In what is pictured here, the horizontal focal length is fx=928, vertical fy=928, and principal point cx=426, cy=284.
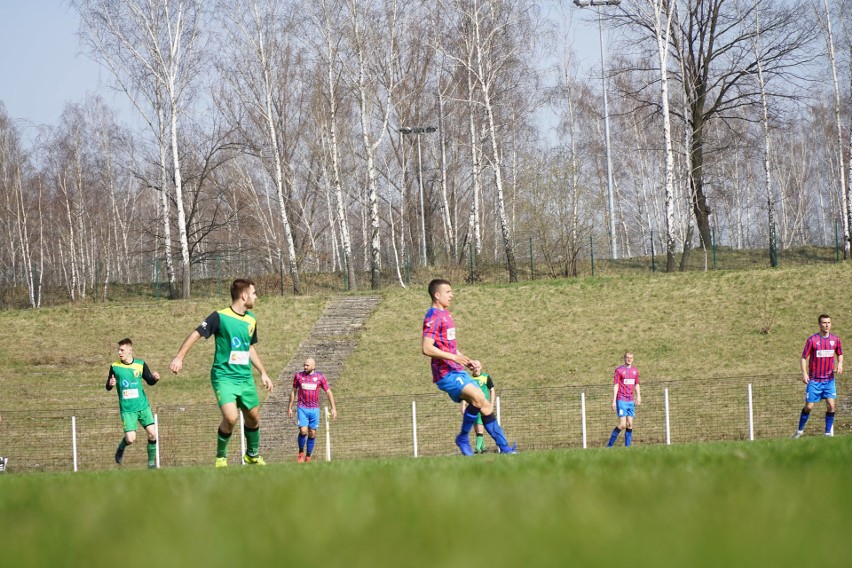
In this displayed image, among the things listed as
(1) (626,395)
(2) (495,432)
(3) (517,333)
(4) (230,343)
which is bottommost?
(1) (626,395)

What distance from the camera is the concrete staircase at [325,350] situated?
25.6 m

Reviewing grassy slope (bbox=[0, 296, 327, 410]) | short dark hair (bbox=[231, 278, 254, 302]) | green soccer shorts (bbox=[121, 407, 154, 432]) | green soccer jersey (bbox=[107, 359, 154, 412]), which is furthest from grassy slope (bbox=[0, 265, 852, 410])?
short dark hair (bbox=[231, 278, 254, 302])

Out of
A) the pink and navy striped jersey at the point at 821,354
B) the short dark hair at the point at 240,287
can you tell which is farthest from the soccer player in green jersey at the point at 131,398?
the pink and navy striped jersey at the point at 821,354

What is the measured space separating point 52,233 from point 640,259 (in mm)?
41873

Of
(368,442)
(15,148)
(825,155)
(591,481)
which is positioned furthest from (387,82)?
(825,155)

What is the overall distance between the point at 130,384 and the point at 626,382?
382 inches

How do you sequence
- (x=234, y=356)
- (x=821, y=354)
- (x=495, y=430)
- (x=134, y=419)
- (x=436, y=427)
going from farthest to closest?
(x=436, y=427), (x=821, y=354), (x=134, y=419), (x=495, y=430), (x=234, y=356)

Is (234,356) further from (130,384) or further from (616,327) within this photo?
(616,327)

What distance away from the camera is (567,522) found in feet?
9.84

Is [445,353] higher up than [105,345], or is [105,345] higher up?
[445,353]

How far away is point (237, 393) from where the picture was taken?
35.6 feet

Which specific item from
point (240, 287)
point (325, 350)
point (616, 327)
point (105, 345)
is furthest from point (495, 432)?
point (105, 345)

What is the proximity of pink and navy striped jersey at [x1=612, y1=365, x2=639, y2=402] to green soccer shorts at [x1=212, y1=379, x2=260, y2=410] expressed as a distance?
1001 centimetres

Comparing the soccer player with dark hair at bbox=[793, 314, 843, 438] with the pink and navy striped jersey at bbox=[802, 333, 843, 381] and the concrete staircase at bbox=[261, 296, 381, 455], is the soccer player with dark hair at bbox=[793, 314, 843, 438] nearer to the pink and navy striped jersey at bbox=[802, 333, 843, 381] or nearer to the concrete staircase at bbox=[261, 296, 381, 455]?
the pink and navy striped jersey at bbox=[802, 333, 843, 381]
